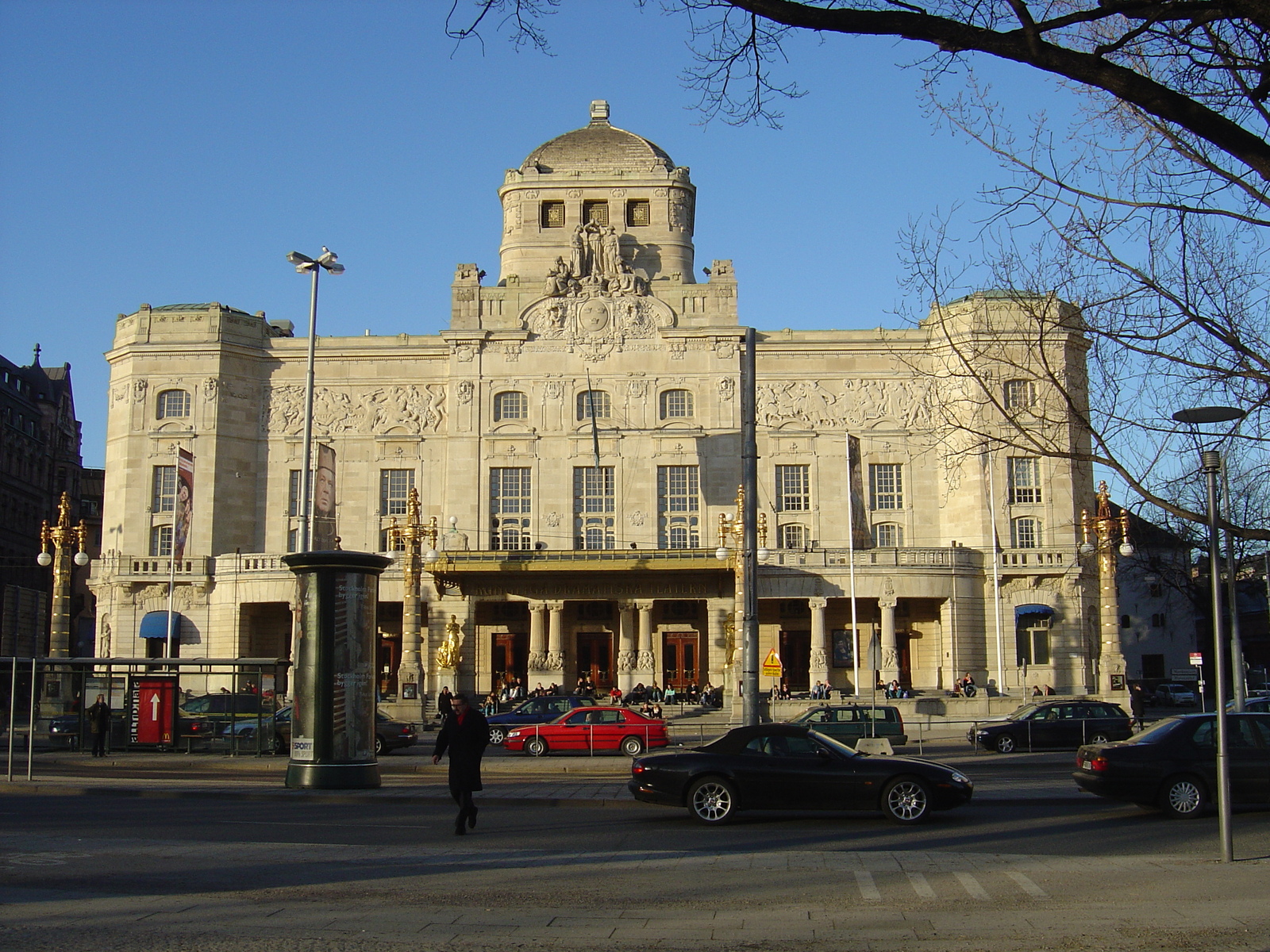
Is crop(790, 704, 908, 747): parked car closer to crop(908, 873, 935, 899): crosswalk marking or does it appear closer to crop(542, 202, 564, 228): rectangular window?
crop(908, 873, 935, 899): crosswalk marking

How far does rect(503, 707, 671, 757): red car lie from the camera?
109ft

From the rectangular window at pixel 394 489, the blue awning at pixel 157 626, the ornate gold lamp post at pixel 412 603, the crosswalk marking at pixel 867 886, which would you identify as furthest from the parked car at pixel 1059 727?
the blue awning at pixel 157 626

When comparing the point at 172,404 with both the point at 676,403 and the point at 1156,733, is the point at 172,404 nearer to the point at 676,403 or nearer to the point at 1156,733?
the point at 676,403

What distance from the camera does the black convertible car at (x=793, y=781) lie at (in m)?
17.5

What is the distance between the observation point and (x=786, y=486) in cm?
6191

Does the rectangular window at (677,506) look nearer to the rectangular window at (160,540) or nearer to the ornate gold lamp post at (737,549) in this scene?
the ornate gold lamp post at (737,549)

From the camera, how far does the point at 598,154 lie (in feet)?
230

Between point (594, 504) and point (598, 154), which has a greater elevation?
point (598, 154)

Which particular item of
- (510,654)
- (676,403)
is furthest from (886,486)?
(510,654)

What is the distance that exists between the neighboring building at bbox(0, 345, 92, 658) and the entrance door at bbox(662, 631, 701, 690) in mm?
37642

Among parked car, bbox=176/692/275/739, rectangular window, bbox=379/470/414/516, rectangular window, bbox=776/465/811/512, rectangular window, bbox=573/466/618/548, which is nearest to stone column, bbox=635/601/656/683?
rectangular window, bbox=573/466/618/548

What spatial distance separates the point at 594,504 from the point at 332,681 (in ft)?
132

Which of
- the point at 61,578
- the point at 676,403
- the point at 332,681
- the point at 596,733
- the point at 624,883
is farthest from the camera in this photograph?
the point at 676,403

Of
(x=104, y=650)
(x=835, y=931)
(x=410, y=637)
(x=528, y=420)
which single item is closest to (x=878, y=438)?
(x=528, y=420)
